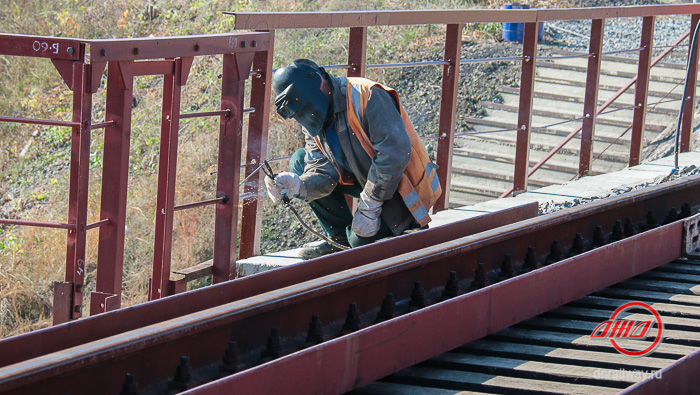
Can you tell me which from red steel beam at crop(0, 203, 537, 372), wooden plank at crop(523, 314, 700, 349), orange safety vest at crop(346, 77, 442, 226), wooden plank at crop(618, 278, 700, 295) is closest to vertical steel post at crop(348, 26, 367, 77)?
orange safety vest at crop(346, 77, 442, 226)

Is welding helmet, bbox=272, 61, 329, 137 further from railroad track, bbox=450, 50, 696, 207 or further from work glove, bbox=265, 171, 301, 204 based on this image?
railroad track, bbox=450, 50, 696, 207

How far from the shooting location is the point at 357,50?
246 inches

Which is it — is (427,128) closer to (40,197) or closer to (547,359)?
(40,197)

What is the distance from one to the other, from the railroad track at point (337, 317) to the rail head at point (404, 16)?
1.64 m

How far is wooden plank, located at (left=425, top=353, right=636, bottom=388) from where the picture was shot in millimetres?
3260

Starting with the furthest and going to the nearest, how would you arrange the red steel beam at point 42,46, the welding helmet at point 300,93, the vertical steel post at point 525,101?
the vertical steel post at point 525,101 → the welding helmet at point 300,93 → the red steel beam at point 42,46

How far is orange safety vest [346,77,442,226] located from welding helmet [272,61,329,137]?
17cm

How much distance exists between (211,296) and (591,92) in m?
5.90

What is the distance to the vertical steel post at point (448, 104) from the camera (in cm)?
708

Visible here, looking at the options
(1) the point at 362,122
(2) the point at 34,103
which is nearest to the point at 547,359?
(1) the point at 362,122

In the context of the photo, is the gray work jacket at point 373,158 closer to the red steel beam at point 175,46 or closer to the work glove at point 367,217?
the work glove at point 367,217

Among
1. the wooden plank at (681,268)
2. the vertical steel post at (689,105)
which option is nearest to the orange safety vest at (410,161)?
the wooden plank at (681,268)

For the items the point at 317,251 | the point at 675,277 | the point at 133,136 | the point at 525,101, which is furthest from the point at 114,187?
the point at 133,136

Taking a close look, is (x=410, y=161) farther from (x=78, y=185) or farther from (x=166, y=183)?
(x=78, y=185)
